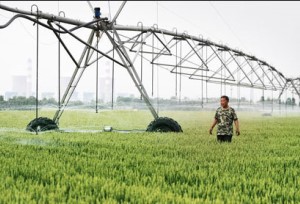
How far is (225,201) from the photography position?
482 centimetres

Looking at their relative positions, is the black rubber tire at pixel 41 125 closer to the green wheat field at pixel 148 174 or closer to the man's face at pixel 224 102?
the green wheat field at pixel 148 174

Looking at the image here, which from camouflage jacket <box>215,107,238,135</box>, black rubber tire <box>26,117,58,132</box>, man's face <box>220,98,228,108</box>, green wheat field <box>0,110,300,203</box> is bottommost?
green wheat field <box>0,110,300,203</box>

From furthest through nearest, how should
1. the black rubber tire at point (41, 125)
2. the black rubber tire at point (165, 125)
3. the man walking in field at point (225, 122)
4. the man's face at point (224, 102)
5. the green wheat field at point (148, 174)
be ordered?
1. the black rubber tire at point (41, 125)
2. the black rubber tire at point (165, 125)
3. the man's face at point (224, 102)
4. the man walking in field at point (225, 122)
5. the green wheat field at point (148, 174)

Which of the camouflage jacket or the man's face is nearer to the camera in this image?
the camouflage jacket

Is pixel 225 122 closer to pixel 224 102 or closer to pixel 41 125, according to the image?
pixel 224 102

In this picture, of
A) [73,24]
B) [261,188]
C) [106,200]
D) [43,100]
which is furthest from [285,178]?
[43,100]

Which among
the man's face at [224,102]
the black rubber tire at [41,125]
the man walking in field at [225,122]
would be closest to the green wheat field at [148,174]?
the man walking in field at [225,122]

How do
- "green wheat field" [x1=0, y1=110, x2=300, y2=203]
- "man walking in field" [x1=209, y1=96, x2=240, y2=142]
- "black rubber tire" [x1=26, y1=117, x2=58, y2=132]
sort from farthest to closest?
"black rubber tire" [x1=26, y1=117, x2=58, y2=132] < "man walking in field" [x1=209, y1=96, x2=240, y2=142] < "green wheat field" [x1=0, y1=110, x2=300, y2=203]

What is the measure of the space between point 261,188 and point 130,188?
1.60 metres

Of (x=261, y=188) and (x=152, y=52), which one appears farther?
(x=152, y=52)

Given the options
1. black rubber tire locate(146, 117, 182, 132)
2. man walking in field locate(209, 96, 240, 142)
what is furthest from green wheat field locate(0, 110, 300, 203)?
black rubber tire locate(146, 117, 182, 132)

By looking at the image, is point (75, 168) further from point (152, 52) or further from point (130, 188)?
point (152, 52)

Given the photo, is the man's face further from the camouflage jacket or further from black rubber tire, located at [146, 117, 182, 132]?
black rubber tire, located at [146, 117, 182, 132]

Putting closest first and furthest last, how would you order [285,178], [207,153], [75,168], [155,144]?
[285,178] → [75,168] → [207,153] → [155,144]
